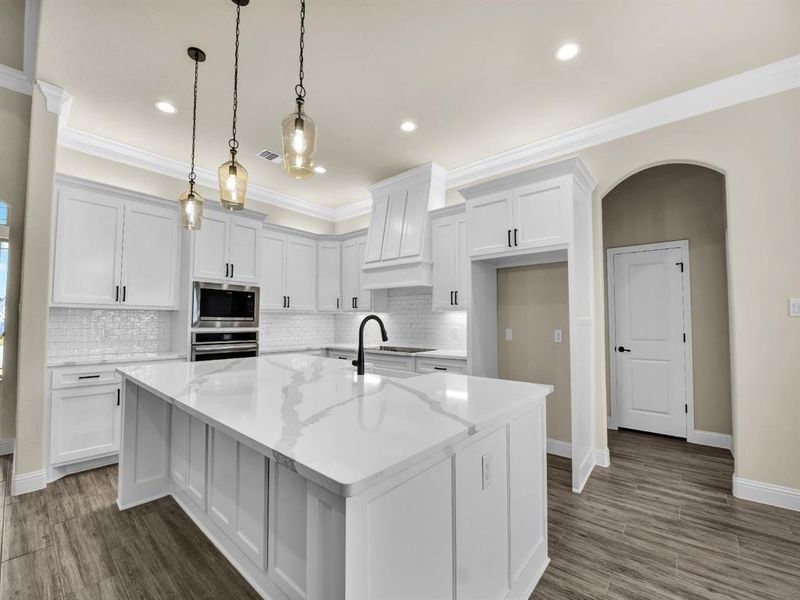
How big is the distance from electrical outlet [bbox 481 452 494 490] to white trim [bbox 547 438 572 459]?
261 centimetres

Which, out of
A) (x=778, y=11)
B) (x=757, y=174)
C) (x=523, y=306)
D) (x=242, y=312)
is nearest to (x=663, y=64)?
(x=778, y=11)

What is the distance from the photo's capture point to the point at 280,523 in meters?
1.58

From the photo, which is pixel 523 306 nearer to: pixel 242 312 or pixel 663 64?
pixel 663 64

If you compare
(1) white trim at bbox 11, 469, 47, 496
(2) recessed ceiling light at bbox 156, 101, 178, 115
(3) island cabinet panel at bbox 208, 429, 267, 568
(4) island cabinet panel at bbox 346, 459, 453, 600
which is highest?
(2) recessed ceiling light at bbox 156, 101, 178, 115

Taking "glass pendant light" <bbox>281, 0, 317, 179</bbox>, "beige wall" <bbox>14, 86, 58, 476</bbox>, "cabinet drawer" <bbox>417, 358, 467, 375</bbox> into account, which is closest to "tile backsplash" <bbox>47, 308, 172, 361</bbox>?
"beige wall" <bbox>14, 86, 58, 476</bbox>

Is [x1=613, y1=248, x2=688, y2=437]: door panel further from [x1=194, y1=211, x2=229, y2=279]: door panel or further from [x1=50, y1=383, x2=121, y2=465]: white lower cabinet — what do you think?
[x1=50, y1=383, x2=121, y2=465]: white lower cabinet

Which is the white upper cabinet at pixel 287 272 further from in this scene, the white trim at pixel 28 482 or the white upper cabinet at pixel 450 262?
the white trim at pixel 28 482

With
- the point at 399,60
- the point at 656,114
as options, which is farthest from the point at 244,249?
the point at 656,114

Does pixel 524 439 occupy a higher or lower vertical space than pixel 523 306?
lower

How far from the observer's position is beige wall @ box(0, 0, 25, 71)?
2504 millimetres

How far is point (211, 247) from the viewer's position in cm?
421

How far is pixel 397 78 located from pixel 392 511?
2873mm

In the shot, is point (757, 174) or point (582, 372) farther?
point (582, 372)

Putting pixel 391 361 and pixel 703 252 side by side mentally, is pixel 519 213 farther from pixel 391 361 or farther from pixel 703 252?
pixel 703 252
